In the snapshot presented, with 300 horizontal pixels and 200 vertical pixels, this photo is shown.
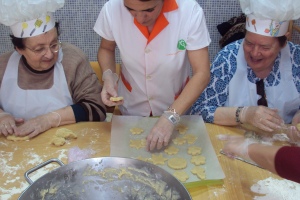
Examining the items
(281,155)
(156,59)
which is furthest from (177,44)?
(281,155)

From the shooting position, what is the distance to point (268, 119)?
1780mm

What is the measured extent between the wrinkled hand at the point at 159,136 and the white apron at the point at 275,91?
0.58m

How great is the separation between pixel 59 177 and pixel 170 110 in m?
0.71

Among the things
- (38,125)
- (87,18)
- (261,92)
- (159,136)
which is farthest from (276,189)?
(87,18)

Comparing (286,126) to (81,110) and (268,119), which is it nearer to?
(268,119)

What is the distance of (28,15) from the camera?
6.01 feet

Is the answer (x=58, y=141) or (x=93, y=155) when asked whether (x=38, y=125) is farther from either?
(x=93, y=155)

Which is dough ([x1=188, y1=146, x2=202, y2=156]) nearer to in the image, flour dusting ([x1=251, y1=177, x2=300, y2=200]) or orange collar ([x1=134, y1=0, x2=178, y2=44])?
flour dusting ([x1=251, y1=177, x2=300, y2=200])

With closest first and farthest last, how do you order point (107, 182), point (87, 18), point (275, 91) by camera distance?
1. point (107, 182)
2. point (275, 91)
3. point (87, 18)

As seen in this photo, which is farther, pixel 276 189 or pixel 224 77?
pixel 224 77

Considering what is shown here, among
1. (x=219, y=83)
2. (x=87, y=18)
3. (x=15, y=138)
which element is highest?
(x=219, y=83)

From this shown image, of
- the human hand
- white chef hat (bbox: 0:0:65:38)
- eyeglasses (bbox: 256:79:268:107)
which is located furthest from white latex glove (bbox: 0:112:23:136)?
the human hand

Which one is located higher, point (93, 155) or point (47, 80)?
point (47, 80)

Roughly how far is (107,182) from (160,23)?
92 centimetres
